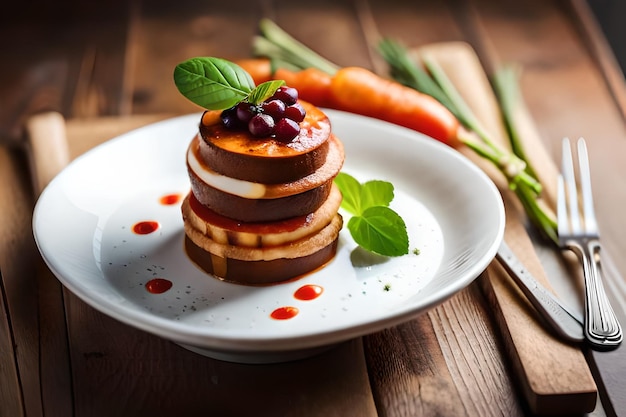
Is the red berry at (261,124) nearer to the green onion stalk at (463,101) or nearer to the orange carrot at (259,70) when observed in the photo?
the green onion stalk at (463,101)

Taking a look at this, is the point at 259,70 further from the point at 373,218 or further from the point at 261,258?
the point at 261,258

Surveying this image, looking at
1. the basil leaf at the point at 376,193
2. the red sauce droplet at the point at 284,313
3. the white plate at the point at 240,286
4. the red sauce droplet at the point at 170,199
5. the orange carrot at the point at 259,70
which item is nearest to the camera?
the white plate at the point at 240,286

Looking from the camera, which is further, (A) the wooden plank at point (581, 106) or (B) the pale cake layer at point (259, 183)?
(A) the wooden plank at point (581, 106)

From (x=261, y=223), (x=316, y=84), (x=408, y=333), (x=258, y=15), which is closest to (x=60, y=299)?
(x=261, y=223)

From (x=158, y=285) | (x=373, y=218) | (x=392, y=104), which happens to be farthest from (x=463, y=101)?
(x=158, y=285)

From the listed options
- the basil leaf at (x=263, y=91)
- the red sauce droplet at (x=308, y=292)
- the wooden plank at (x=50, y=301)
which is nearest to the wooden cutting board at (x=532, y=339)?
the red sauce droplet at (x=308, y=292)

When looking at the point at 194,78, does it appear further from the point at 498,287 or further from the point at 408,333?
the point at 498,287

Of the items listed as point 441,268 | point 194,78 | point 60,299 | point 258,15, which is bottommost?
point 258,15
